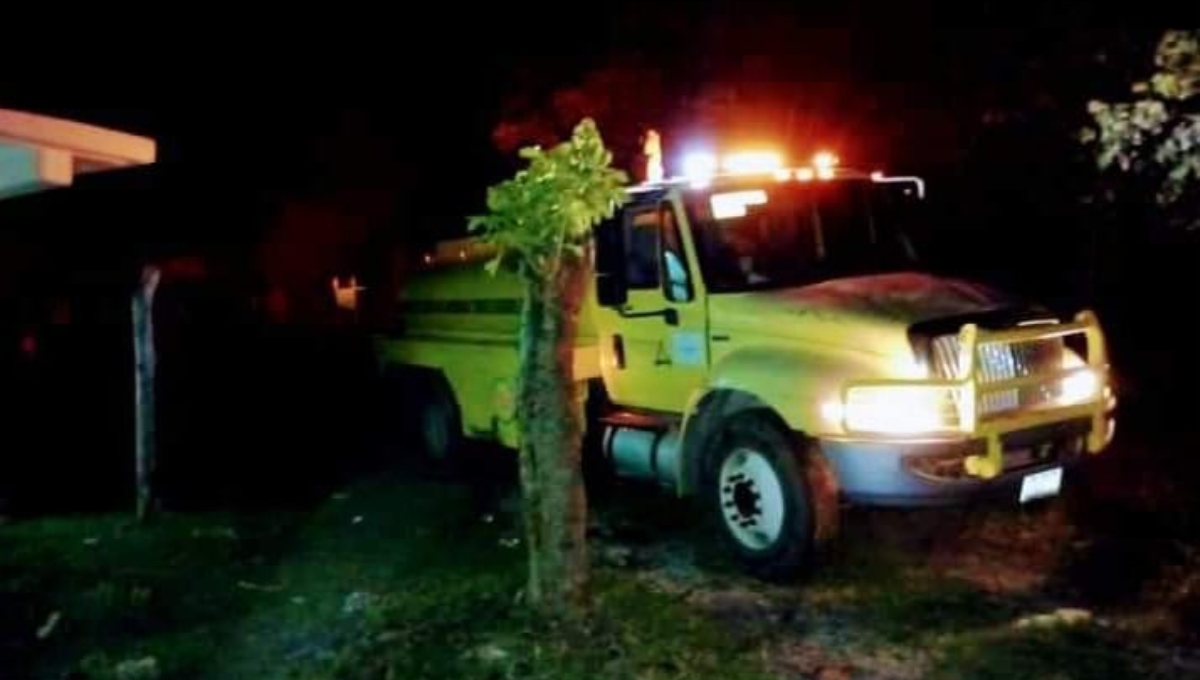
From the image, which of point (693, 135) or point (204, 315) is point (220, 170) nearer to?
point (204, 315)

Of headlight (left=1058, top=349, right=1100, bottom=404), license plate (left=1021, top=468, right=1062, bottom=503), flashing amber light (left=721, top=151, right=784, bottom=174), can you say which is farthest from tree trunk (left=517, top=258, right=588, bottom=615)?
headlight (left=1058, top=349, right=1100, bottom=404)

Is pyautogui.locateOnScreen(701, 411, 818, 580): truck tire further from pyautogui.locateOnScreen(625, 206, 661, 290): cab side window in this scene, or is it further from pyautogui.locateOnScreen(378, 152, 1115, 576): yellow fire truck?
pyautogui.locateOnScreen(625, 206, 661, 290): cab side window

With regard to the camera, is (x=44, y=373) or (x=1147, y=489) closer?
(x=1147, y=489)

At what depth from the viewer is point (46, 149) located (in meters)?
5.41

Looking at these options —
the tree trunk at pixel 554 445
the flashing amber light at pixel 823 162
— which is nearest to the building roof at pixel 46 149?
the tree trunk at pixel 554 445

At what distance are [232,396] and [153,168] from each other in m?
4.56

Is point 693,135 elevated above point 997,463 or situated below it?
above

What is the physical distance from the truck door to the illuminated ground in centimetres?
100

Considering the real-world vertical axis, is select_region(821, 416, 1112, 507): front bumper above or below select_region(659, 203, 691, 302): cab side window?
below

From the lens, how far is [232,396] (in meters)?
14.5

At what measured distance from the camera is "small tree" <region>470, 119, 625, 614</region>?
654cm

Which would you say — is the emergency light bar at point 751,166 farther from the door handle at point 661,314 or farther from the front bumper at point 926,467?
the front bumper at point 926,467

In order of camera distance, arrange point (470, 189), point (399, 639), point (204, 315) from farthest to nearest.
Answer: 1. point (470, 189)
2. point (204, 315)
3. point (399, 639)

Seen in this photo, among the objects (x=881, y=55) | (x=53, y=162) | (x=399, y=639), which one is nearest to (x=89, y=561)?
(x=399, y=639)
